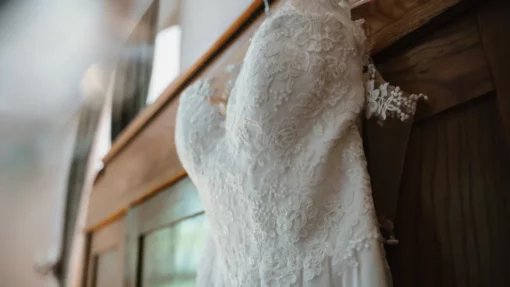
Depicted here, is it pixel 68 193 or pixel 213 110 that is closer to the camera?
pixel 213 110

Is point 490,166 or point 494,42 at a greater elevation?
point 494,42

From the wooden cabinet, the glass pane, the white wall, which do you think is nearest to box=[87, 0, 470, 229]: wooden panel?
the wooden cabinet

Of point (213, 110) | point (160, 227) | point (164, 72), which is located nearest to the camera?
point (213, 110)

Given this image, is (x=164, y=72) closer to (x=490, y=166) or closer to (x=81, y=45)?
(x=81, y=45)

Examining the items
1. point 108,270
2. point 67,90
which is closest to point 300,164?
point 108,270

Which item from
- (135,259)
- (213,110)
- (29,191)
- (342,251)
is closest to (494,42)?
(342,251)

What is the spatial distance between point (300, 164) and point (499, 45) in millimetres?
226

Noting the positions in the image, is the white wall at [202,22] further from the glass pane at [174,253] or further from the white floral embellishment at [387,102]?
the white floral embellishment at [387,102]

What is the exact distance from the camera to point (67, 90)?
248cm

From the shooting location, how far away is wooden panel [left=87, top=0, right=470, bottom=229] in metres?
0.50

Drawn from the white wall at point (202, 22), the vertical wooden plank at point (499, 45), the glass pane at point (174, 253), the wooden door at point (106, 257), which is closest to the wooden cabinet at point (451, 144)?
the vertical wooden plank at point (499, 45)

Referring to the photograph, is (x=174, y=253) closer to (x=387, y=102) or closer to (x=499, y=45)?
(x=387, y=102)

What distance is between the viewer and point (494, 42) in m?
0.42

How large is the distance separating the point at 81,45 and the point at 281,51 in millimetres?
1853
